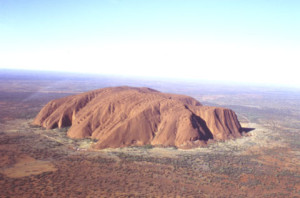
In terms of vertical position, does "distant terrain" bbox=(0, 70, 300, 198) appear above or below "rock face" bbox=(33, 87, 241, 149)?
below

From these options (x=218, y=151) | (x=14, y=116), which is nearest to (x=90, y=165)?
(x=218, y=151)

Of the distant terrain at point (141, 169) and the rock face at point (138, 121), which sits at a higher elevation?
the rock face at point (138, 121)

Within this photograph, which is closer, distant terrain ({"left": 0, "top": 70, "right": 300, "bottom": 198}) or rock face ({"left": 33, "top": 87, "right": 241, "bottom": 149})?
distant terrain ({"left": 0, "top": 70, "right": 300, "bottom": 198})

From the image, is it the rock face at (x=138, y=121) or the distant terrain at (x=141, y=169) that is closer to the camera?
the distant terrain at (x=141, y=169)

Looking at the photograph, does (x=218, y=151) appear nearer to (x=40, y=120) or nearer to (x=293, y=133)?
(x=293, y=133)

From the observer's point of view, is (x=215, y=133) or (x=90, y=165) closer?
(x=90, y=165)

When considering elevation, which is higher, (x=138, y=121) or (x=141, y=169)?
(x=138, y=121)

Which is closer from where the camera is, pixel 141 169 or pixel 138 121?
pixel 141 169

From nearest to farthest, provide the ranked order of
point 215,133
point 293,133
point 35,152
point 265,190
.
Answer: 1. point 265,190
2. point 35,152
3. point 215,133
4. point 293,133
